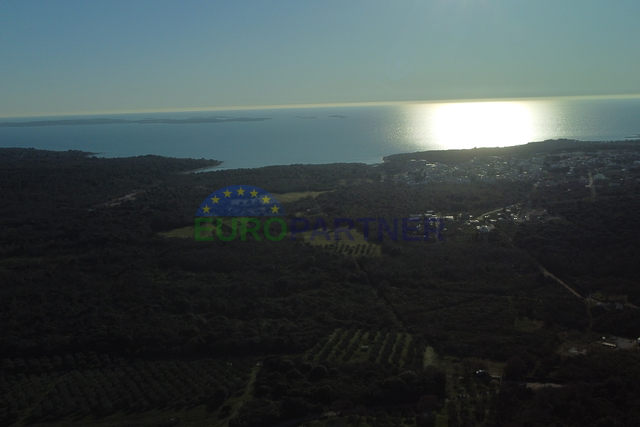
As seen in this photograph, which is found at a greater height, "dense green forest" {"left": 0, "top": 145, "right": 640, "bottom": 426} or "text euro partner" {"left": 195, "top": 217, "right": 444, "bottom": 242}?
"text euro partner" {"left": 195, "top": 217, "right": 444, "bottom": 242}

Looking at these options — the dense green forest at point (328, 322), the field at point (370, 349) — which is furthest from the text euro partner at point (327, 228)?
the field at point (370, 349)


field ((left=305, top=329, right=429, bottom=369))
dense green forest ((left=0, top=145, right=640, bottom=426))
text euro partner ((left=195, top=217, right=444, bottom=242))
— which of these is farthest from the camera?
text euro partner ((left=195, top=217, right=444, bottom=242))

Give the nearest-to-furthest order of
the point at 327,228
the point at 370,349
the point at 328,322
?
the point at 370,349 → the point at 328,322 → the point at 327,228

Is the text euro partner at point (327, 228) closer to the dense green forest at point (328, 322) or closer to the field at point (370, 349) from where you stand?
the dense green forest at point (328, 322)

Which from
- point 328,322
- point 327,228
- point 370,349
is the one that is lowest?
point 370,349

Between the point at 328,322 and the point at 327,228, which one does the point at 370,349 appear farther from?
the point at 327,228

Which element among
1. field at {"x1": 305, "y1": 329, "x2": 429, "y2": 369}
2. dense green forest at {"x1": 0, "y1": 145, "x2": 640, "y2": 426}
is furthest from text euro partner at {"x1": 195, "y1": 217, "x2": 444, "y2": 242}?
field at {"x1": 305, "y1": 329, "x2": 429, "y2": 369}

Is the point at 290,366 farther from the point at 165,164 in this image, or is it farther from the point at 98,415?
the point at 165,164

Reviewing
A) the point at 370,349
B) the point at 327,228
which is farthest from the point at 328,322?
the point at 327,228

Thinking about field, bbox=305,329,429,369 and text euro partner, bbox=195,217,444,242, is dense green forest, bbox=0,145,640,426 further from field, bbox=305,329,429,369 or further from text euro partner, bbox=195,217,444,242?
text euro partner, bbox=195,217,444,242
